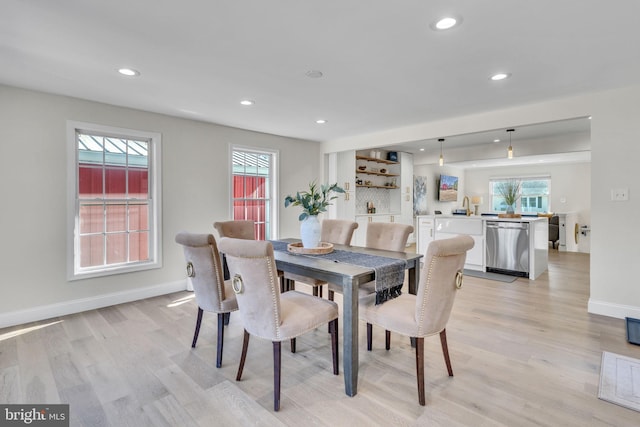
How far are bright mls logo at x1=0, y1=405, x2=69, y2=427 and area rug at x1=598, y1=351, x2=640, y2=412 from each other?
10.3 ft

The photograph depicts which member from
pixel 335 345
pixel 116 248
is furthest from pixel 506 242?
pixel 116 248

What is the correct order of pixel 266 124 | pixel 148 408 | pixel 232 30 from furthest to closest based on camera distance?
pixel 266 124 → pixel 232 30 → pixel 148 408

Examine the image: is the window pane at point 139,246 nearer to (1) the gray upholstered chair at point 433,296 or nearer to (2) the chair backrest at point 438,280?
(1) the gray upholstered chair at point 433,296

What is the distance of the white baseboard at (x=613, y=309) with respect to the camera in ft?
10.1

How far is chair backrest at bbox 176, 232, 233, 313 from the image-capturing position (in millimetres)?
2234

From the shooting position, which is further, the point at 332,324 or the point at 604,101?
the point at 604,101

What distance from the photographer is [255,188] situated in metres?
5.11

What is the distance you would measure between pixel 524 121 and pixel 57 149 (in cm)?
511

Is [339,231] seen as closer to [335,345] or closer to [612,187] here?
[335,345]

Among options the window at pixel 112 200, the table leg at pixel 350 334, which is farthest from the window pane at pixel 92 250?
the table leg at pixel 350 334

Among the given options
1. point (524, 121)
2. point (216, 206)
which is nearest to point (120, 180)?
point (216, 206)

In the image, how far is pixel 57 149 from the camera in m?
3.26

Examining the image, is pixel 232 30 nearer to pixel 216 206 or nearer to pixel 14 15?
pixel 14 15

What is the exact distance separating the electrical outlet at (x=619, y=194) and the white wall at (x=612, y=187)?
3cm
